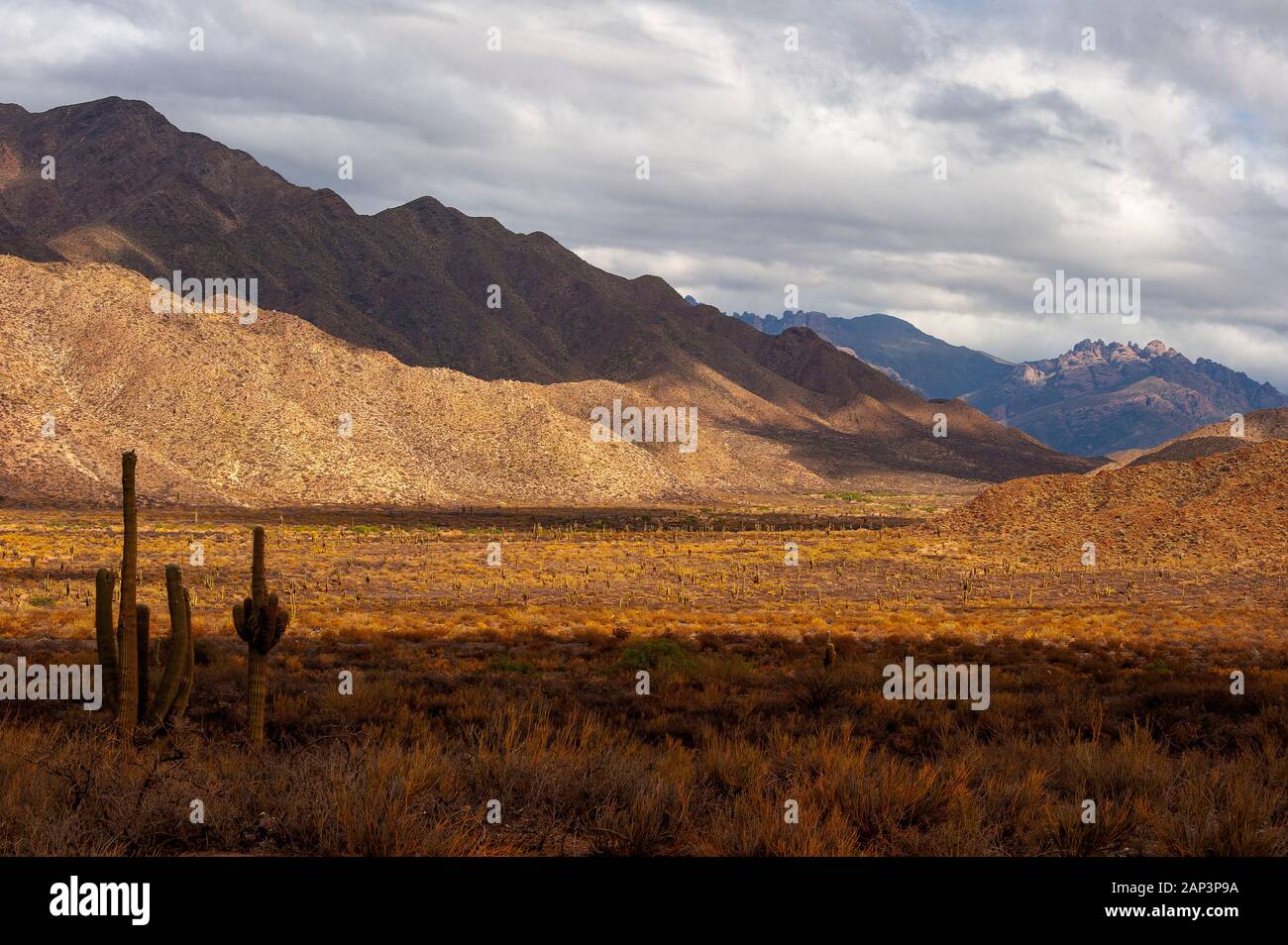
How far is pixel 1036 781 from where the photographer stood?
9.16m

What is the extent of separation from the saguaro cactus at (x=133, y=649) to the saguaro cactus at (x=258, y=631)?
1.07 m

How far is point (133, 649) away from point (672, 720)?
7.67 meters

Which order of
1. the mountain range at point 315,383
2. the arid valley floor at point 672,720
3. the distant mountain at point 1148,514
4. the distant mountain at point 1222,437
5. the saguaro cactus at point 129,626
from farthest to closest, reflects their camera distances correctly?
the distant mountain at point 1222,437 < the mountain range at point 315,383 < the distant mountain at point 1148,514 < the saguaro cactus at point 129,626 < the arid valley floor at point 672,720

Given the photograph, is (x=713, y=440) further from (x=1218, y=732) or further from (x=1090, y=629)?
(x=1218, y=732)

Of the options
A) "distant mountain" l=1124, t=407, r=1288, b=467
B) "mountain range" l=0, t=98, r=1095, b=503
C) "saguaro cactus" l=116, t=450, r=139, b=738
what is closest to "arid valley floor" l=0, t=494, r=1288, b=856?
"saguaro cactus" l=116, t=450, r=139, b=738

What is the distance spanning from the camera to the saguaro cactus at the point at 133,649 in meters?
12.2

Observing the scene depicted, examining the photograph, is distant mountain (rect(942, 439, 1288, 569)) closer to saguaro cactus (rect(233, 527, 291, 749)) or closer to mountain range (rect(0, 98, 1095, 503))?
saguaro cactus (rect(233, 527, 291, 749))

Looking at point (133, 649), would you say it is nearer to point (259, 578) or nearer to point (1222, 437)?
point (259, 578)

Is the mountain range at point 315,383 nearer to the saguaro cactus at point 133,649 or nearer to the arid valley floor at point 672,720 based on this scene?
the arid valley floor at point 672,720

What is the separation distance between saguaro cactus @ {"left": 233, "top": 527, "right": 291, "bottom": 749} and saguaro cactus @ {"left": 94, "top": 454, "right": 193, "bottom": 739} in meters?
1.07

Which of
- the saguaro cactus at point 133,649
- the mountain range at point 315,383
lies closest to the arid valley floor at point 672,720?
the saguaro cactus at point 133,649

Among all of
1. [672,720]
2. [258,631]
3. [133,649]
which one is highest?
[258,631]

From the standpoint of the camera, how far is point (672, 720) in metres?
15.7

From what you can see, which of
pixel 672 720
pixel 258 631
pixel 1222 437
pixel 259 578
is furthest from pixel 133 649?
pixel 1222 437
